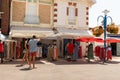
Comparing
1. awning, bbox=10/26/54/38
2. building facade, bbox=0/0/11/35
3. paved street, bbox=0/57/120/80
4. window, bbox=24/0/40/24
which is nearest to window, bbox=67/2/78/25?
awning, bbox=10/26/54/38

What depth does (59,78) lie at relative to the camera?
11539 millimetres

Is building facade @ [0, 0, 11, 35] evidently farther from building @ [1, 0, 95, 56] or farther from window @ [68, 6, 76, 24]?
window @ [68, 6, 76, 24]

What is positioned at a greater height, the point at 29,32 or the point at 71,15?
the point at 71,15

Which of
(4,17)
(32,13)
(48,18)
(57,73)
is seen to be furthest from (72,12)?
(57,73)

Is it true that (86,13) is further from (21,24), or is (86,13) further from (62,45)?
(21,24)

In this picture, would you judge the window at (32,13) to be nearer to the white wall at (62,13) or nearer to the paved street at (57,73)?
the white wall at (62,13)

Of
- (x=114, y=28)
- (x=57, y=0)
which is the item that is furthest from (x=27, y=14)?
(x=114, y=28)

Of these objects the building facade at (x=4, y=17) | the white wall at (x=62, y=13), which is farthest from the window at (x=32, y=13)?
the white wall at (x=62, y=13)

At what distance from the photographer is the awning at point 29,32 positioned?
23.5 meters

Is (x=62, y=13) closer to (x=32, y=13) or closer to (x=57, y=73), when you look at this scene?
(x=32, y=13)

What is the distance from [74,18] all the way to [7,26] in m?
6.86

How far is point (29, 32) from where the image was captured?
80.7 feet

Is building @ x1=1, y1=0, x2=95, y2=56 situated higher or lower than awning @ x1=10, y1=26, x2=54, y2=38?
higher

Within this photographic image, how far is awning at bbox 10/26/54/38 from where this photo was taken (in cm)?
2355
